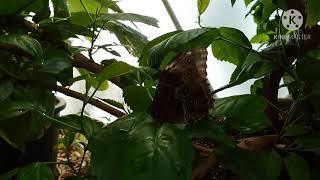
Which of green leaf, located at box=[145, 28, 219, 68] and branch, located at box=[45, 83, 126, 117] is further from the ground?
green leaf, located at box=[145, 28, 219, 68]

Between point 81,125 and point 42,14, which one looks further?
point 42,14

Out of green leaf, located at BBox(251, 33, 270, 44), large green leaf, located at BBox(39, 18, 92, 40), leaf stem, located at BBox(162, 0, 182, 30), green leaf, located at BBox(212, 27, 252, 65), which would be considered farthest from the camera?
leaf stem, located at BBox(162, 0, 182, 30)

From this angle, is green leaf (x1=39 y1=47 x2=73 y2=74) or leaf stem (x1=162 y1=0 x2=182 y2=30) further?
leaf stem (x1=162 y1=0 x2=182 y2=30)

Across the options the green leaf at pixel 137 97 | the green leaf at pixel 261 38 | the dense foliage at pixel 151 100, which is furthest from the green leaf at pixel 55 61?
the green leaf at pixel 261 38

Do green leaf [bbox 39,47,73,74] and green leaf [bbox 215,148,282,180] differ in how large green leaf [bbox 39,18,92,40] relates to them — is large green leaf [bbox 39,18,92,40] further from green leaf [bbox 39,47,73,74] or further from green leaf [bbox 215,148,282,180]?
green leaf [bbox 215,148,282,180]

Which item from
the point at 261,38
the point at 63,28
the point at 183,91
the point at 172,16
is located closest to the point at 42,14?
the point at 63,28

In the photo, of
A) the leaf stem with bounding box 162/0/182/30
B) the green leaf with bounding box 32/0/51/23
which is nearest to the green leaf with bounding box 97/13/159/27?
the green leaf with bounding box 32/0/51/23

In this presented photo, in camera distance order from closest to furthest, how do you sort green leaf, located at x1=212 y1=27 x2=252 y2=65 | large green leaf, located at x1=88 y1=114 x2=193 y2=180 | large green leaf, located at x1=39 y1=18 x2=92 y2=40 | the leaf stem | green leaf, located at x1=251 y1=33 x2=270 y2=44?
large green leaf, located at x1=88 y1=114 x2=193 y2=180 → green leaf, located at x1=212 y1=27 x2=252 y2=65 → large green leaf, located at x1=39 y1=18 x2=92 y2=40 → green leaf, located at x1=251 y1=33 x2=270 y2=44 → the leaf stem

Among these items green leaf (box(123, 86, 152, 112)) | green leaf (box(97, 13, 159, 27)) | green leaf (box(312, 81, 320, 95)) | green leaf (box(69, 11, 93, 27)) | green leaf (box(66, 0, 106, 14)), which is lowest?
green leaf (box(312, 81, 320, 95))
